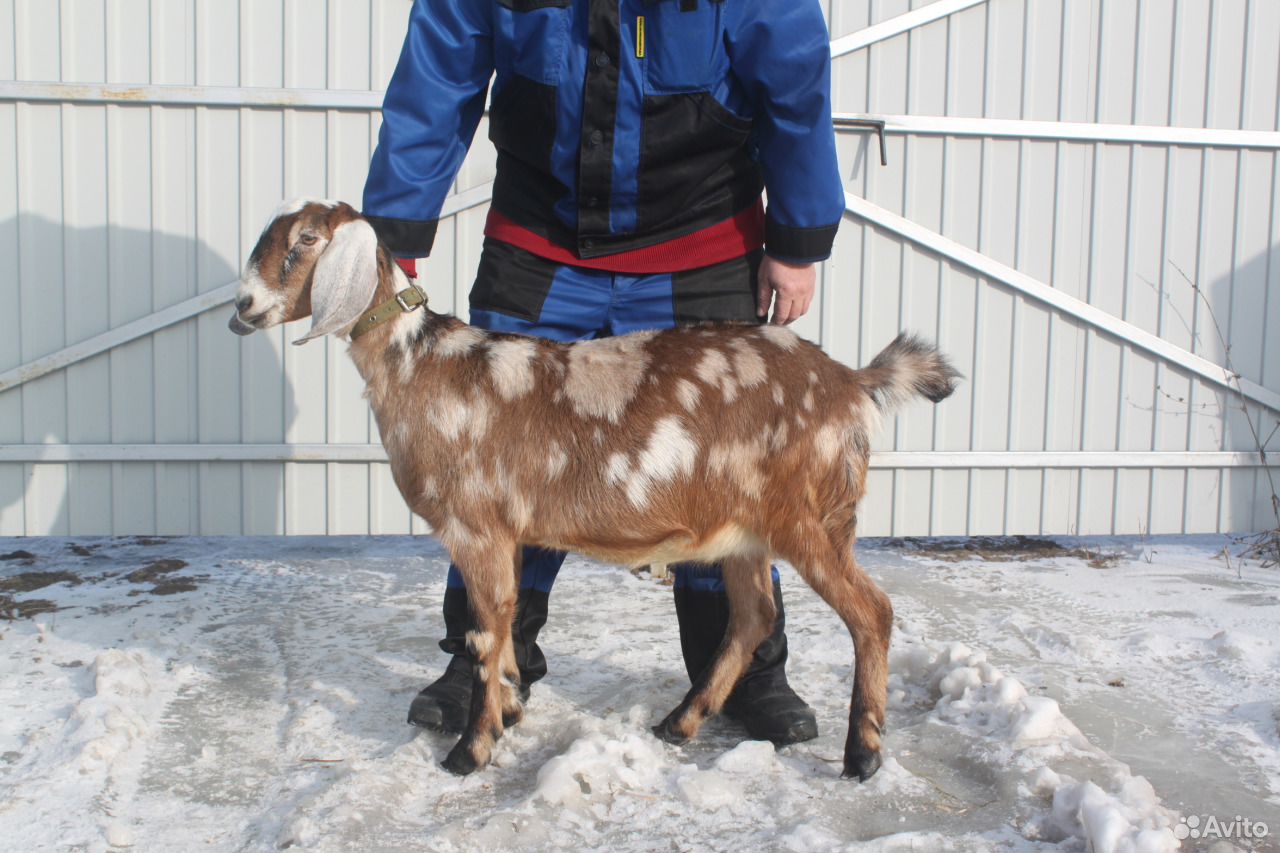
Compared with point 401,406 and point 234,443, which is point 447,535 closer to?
point 401,406

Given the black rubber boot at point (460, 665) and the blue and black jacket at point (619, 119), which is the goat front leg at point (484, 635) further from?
the blue and black jacket at point (619, 119)

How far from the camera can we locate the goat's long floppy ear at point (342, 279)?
298cm

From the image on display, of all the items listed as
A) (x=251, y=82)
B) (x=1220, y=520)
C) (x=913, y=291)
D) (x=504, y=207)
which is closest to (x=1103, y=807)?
(x=504, y=207)

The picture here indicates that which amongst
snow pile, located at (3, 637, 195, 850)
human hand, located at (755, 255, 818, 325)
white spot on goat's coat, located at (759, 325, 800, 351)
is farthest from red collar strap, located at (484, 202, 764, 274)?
snow pile, located at (3, 637, 195, 850)

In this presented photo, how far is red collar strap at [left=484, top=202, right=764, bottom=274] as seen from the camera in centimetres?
342

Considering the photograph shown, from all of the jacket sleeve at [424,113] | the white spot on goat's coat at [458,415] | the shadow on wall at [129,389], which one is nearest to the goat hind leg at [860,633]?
the white spot on goat's coat at [458,415]

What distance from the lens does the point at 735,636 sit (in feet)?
11.3

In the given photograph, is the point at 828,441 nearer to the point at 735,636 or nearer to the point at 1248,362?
the point at 735,636

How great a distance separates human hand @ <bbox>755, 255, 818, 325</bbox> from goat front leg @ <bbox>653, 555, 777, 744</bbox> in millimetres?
784

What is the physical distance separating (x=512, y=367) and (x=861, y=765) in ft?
4.69

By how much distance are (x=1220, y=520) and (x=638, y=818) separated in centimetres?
445

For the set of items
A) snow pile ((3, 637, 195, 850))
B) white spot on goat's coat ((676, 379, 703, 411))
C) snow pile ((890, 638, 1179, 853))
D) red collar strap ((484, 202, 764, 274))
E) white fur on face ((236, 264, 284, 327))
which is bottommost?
snow pile ((3, 637, 195, 850))

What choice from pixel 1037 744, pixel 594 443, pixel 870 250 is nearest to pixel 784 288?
pixel 594 443

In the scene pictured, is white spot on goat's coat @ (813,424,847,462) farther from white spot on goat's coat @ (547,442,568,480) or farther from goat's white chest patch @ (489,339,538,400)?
goat's white chest patch @ (489,339,538,400)
